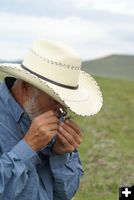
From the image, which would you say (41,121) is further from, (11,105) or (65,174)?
(65,174)

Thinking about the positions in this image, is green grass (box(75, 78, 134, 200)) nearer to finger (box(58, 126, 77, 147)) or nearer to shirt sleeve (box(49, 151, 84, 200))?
shirt sleeve (box(49, 151, 84, 200))

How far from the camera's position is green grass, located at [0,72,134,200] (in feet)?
41.2

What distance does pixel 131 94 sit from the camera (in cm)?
3231

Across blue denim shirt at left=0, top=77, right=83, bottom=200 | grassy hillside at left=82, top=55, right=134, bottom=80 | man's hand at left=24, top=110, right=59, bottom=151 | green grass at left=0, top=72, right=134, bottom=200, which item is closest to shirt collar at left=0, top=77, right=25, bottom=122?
blue denim shirt at left=0, top=77, right=83, bottom=200

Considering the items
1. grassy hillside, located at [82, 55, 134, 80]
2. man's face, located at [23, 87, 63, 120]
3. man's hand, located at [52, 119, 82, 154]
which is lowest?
grassy hillside, located at [82, 55, 134, 80]

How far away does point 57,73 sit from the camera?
4566 mm

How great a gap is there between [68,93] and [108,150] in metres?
12.7

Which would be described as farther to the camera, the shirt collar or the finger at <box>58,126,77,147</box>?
the shirt collar

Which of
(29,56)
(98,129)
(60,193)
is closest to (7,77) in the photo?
(29,56)

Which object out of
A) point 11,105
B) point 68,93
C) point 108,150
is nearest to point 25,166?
point 11,105

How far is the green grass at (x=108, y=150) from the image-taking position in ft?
41.2

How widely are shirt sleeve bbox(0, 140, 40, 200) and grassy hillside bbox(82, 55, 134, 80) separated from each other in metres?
38.3

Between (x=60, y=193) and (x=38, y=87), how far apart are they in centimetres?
95

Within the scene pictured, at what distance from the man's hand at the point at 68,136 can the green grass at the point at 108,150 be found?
22.9 feet
